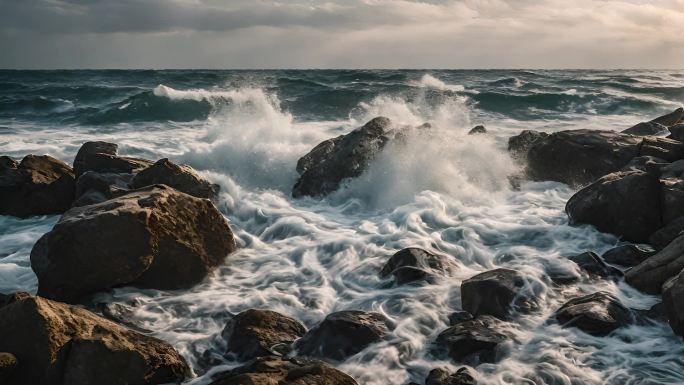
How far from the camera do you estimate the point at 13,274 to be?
5855 mm

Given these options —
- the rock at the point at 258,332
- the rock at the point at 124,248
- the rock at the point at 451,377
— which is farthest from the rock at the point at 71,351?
the rock at the point at 451,377

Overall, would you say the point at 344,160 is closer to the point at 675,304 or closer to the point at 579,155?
the point at 579,155

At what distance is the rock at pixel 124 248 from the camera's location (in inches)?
202

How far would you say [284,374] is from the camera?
365 cm

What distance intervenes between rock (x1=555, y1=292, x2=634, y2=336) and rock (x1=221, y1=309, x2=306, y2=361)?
2.00 meters

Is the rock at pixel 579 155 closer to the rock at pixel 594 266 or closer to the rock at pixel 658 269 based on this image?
the rock at pixel 594 266

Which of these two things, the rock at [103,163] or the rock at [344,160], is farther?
the rock at [344,160]

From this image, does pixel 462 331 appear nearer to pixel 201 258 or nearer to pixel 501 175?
pixel 201 258

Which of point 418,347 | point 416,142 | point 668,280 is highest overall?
point 416,142

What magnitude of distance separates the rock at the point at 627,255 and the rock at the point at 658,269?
39 centimetres

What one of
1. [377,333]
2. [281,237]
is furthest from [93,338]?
[281,237]

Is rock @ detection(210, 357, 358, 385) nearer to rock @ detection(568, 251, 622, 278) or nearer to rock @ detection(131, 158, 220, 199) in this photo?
rock @ detection(568, 251, 622, 278)

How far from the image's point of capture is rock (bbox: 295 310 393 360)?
4.30 metres

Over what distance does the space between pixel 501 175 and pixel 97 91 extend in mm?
19393
